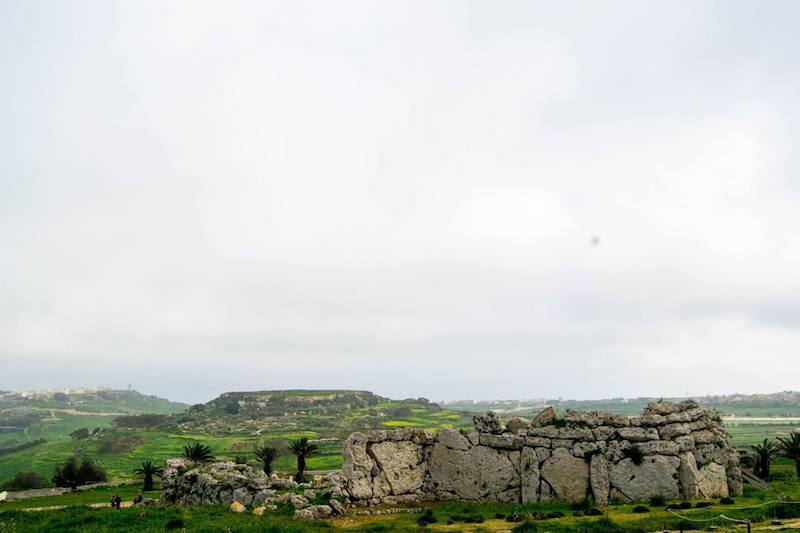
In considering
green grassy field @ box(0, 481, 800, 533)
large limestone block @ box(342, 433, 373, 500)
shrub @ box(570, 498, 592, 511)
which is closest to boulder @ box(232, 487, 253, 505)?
green grassy field @ box(0, 481, 800, 533)

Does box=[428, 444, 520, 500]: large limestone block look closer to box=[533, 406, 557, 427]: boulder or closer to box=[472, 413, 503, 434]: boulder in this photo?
box=[472, 413, 503, 434]: boulder

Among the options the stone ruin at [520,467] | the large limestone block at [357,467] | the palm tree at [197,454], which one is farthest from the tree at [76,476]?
the large limestone block at [357,467]

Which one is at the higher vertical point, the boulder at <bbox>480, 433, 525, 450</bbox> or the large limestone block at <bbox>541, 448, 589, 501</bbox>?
the boulder at <bbox>480, 433, 525, 450</bbox>

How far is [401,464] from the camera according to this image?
1626 inches

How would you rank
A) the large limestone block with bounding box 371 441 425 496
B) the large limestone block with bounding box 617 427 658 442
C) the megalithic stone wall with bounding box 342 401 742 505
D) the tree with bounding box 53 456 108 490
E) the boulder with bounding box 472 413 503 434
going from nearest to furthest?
the megalithic stone wall with bounding box 342 401 742 505 < the large limestone block with bounding box 617 427 658 442 < the large limestone block with bounding box 371 441 425 496 < the boulder with bounding box 472 413 503 434 < the tree with bounding box 53 456 108 490

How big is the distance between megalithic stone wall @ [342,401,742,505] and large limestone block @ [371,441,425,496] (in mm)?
74

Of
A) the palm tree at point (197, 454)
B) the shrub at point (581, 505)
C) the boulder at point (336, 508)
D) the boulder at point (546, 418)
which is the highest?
the boulder at point (546, 418)

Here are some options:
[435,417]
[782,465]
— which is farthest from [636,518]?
[435,417]

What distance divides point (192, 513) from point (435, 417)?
13489 centimetres

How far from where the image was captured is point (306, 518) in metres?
31.0

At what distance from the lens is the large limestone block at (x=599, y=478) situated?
3494 cm

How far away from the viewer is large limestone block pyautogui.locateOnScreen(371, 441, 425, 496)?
40531 millimetres

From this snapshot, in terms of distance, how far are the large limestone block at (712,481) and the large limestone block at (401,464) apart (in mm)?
19679

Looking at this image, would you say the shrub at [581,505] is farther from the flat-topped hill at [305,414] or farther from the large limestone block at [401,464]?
the flat-topped hill at [305,414]
